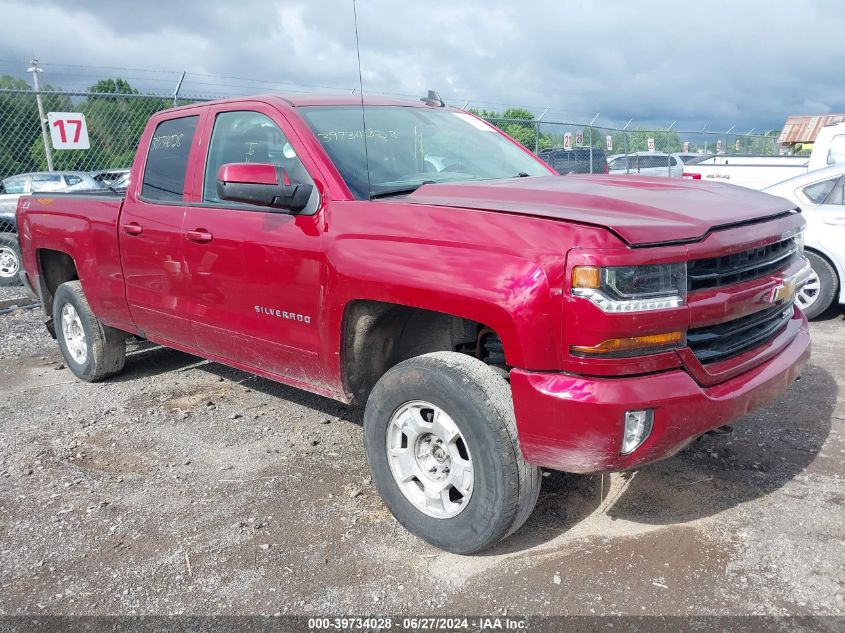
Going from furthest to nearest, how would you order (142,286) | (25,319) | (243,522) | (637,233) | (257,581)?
(25,319), (142,286), (243,522), (257,581), (637,233)

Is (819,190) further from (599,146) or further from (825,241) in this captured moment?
(599,146)

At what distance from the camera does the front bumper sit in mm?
2539

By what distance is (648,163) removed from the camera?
20.3 metres

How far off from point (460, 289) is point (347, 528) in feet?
4.36

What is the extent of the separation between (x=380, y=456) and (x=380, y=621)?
76cm

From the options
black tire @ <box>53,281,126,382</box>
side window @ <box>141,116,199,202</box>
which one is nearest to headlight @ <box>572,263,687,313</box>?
side window @ <box>141,116,199,202</box>

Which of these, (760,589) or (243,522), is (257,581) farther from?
(760,589)

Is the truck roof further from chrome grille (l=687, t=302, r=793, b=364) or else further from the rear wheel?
the rear wheel

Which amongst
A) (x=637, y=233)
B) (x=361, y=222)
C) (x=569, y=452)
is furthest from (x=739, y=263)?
(x=361, y=222)

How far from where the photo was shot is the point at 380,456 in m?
3.25

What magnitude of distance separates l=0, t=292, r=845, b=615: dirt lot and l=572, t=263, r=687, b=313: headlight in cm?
112

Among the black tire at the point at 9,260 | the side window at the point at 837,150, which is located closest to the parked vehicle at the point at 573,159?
the side window at the point at 837,150

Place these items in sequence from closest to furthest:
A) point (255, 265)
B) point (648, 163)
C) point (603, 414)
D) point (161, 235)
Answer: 1. point (603, 414)
2. point (255, 265)
3. point (161, 235)
4. point (648, 163)

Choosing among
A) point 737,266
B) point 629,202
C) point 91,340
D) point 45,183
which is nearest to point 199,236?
point 91,340
